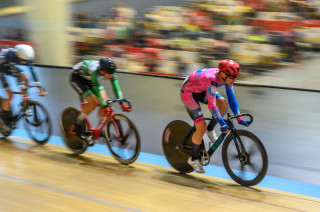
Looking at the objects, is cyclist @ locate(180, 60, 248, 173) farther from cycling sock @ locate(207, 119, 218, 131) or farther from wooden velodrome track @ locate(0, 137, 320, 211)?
wooden velodrome track @ locate(0, 137, 320, 211)

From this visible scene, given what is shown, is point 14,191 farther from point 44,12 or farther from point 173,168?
point 44,12

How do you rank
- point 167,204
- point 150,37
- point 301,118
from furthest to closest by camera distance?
point 150,37, point 301,118, point 167,204

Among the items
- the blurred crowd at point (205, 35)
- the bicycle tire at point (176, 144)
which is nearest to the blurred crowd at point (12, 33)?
the blurred crowd at point (205, 35)

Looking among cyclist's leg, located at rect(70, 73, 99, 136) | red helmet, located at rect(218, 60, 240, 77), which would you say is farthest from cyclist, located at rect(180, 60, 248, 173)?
cyclist's leg, located at rect(70, 73, 99, 136)

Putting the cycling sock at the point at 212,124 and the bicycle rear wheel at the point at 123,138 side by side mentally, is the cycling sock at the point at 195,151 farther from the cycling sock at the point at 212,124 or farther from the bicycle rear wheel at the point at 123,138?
the bicycle rear wheel at the point at 123,138

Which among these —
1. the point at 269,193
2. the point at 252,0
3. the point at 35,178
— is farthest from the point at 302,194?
the point at 252,0

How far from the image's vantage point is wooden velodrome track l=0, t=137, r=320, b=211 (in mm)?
3369

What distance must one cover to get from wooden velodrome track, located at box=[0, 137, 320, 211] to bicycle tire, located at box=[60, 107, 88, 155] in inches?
5.7

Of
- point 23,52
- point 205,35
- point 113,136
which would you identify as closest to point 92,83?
point 113,136

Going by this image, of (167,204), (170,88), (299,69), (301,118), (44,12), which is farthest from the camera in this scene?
(44,12)

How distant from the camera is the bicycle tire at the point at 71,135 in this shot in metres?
4.75

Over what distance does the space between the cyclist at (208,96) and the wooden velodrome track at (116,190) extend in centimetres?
34

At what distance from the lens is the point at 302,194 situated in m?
3.75

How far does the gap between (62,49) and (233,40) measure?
13.5ft
